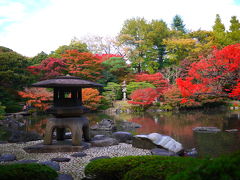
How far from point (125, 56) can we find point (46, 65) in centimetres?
1196

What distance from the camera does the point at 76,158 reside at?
5.71m

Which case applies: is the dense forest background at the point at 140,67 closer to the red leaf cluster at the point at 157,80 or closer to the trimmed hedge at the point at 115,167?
the red leaf cluster at the point at 157,80

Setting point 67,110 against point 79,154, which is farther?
point 67,110

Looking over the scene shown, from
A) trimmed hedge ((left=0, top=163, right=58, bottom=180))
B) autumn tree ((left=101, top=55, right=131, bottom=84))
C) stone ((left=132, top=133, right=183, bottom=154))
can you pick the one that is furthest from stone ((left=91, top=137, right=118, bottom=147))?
autumn tree ((left=101, top=55, right=131, bottom=84))

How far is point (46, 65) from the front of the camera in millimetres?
20719

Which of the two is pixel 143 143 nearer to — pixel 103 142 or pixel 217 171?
pixel 103 142

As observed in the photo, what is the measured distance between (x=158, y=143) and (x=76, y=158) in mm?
2610

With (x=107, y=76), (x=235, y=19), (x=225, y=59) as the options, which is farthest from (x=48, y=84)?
(x=235, y=19)

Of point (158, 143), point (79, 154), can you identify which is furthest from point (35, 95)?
point (158, 143)

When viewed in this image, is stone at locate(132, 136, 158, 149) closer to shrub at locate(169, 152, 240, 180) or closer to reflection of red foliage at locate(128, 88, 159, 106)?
shrub at locate(169, 152, 240, 180)

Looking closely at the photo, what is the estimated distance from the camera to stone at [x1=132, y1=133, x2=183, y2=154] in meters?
6.59

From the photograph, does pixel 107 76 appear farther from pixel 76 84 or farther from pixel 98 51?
pixel 76 84

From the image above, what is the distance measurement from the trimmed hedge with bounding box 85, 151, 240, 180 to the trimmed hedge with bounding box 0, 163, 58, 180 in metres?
0.74

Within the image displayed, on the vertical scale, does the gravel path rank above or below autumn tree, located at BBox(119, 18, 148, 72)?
below
